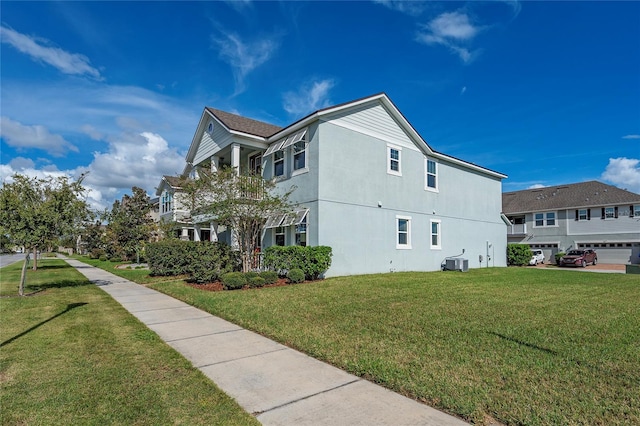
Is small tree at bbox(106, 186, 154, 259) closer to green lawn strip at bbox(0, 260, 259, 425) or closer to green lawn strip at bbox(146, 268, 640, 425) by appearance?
green lawn strip at bbox(146, 268, 640, 425)

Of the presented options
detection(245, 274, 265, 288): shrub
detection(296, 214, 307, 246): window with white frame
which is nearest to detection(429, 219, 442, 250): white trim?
detection(296, 214, 307, 246): window with white frame

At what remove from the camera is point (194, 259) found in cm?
1419

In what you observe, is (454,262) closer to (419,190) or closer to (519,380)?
(419,190)

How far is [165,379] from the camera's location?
4477mm

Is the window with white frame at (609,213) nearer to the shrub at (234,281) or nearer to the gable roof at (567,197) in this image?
the gable roof at (567,197)

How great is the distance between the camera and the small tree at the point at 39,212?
35.4 ft

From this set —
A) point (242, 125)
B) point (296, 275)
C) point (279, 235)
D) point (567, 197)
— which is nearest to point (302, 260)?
point (296, 275)

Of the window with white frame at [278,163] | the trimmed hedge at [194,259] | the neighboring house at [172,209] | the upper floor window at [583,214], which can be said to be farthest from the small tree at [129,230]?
→ the upper floor window at [583,214]

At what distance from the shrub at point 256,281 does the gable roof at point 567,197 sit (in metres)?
34.9

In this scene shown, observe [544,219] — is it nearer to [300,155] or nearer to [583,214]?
[583,214]

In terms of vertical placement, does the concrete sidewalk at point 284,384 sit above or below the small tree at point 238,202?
below

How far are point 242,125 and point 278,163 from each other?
324cm

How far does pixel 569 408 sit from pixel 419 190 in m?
17.1

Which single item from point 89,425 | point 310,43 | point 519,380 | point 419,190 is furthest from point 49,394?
point 419,190
